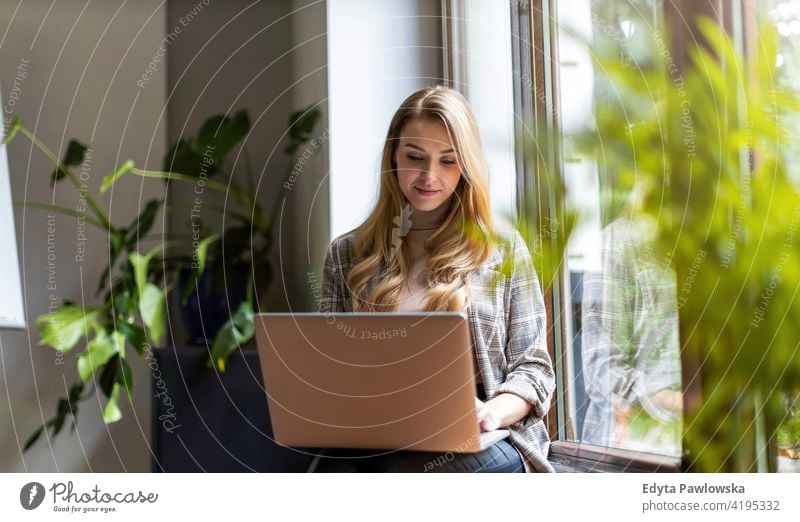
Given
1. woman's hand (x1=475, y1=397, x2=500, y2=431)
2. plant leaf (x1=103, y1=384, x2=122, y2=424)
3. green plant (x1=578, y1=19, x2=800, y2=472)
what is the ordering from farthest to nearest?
1. plant leaf (x1=103, y1=384, x2=122, y2=424)
2. woman's hand (x1=475, y1=397, x2=500, y2=431)
3. green plant (x1=578, y1=19, x2=800, y2=472)

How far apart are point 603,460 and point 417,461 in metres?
0.19

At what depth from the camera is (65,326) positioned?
871 millimetres

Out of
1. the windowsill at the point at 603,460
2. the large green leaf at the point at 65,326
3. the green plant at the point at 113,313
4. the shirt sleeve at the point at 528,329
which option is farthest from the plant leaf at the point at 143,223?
the windowsill at the point at 603,460

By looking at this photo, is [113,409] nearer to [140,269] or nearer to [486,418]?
[140,269]

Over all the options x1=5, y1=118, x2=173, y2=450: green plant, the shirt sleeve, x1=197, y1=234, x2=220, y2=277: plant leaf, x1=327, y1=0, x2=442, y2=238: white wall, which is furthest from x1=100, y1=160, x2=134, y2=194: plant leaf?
the shirt sleeve

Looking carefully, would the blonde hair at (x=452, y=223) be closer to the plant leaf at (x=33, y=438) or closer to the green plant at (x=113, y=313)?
the green plant at (x=113, y=313)

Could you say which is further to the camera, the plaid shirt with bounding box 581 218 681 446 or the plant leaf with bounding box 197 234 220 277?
the plant leaf with bounding box 197 234 220 277

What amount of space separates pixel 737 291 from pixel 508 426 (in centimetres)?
28

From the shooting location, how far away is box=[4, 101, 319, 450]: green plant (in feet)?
2.77

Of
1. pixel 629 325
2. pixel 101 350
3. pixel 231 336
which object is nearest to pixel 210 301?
pixel 231 336

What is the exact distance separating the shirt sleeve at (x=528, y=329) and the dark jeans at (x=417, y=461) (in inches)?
2.7

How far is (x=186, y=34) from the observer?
812mm

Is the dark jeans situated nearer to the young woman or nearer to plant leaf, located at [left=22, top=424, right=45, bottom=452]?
the young woman
